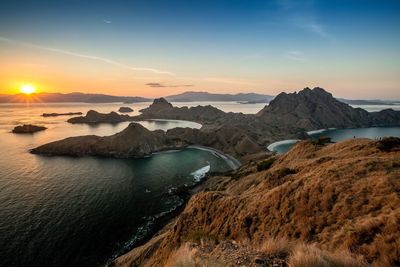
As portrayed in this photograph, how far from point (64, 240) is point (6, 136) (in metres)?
164

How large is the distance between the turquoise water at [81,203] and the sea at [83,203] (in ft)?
0.54

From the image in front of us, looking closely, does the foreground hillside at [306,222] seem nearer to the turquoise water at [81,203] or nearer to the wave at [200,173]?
the turquoise water at [81,203]

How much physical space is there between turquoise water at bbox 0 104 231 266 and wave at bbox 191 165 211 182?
0.39 m

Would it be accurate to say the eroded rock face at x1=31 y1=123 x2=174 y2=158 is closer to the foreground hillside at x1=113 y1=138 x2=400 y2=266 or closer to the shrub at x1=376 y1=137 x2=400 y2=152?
the foreground hillside at x1=113 y1=138 x2=400 y2=266

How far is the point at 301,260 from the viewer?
721 cm

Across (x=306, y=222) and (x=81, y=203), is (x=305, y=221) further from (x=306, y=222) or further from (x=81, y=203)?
(x=81, y=203)

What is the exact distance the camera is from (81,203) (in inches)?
2478

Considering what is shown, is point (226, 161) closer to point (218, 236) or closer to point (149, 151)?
point (149, 151)

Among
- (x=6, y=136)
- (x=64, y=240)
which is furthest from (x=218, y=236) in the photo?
(x=6, y=136)

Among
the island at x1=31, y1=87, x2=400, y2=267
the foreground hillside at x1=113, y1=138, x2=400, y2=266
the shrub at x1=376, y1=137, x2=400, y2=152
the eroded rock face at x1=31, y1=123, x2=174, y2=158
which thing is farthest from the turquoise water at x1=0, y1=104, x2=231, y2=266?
the shrub at x1=376, y1=137, x2=400, y2=152

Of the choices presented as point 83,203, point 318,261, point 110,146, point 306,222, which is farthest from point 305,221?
point 110,146

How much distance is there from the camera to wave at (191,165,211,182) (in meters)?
88.7

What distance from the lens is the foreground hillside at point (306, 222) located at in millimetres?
9740

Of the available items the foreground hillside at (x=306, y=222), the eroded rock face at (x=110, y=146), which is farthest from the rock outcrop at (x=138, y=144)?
the foreground hillside at (x=306, y=222)
